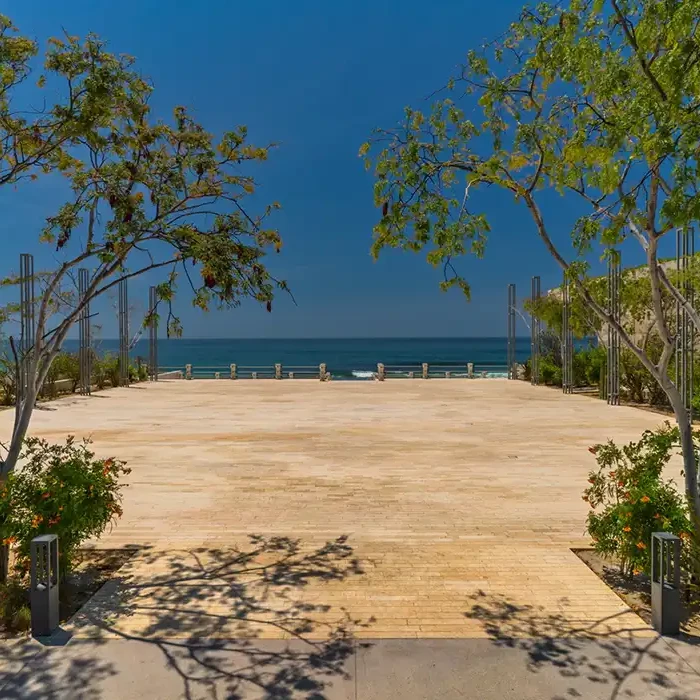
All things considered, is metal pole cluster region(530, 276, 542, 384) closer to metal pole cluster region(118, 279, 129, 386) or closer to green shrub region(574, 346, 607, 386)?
green shrub region(574, 346, 607, 386)

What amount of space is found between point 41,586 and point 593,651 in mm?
3855

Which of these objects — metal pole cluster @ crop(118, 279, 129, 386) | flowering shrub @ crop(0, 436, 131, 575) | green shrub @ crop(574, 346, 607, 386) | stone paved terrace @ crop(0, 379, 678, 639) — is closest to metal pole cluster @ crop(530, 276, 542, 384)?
green shrub @ crop(574, 346, 607, 386)

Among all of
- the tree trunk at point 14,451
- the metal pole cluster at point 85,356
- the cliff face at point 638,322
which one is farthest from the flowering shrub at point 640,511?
the metal pole cluster at point 85,356

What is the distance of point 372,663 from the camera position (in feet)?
11.3

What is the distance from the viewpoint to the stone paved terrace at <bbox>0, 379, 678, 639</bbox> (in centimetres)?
408

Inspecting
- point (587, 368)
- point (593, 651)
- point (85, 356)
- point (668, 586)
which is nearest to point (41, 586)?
point (593, 651)

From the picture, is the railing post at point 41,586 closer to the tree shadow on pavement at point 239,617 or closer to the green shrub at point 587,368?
the tree shadow on pavement at point 239,617

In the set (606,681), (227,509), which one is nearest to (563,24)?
(606,681)

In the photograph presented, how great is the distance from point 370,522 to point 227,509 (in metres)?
1.89

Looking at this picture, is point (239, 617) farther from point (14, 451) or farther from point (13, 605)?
point (14, 451)

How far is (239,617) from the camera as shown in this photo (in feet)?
13.4

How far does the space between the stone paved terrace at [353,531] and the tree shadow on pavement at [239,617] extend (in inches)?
0.8

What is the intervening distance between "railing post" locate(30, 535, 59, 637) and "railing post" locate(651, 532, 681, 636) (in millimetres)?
4358

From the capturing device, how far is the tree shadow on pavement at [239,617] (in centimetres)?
Result: 334
